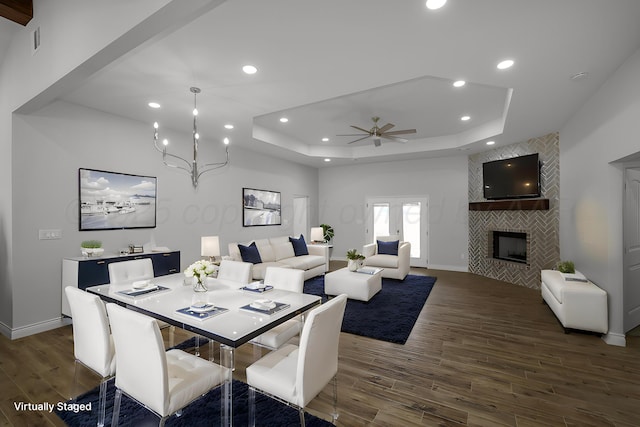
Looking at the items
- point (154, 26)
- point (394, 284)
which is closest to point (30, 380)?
point (154, 26)

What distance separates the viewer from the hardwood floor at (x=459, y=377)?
2.10m

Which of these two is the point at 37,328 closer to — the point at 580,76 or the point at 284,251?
the point at 284,251

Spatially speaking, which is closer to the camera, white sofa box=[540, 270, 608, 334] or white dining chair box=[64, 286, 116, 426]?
white dining chair box=[64, 286, 116, 426]


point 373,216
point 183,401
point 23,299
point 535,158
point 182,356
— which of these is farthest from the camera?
point 373,216

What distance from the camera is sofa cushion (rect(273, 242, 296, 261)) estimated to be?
20.3 ft

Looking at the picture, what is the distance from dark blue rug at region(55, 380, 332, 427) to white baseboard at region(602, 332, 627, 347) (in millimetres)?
3358

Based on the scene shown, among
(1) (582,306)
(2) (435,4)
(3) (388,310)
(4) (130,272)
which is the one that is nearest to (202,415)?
(4) (130,272)

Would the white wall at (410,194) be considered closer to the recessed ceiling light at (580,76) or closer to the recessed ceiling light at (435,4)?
the recessed ceiling light at (580,76)

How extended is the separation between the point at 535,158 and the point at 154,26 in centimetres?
621

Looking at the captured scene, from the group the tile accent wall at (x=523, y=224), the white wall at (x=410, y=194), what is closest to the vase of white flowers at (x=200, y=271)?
the tile accent wall at (x=523, y=224)

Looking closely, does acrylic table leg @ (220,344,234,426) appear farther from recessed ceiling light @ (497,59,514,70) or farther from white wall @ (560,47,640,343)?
white wall @ (560,47,640,343)

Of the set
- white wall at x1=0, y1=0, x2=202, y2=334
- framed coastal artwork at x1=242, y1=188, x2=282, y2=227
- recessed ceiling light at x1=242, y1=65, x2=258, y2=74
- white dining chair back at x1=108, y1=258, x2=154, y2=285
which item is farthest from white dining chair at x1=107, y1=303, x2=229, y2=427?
framed coastal artwork at x1=242, y1=188, x2=282, y2=227

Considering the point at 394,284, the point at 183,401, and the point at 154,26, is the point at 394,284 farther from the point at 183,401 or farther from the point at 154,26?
the point at 154,26

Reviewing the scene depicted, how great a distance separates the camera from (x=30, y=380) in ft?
8.31
